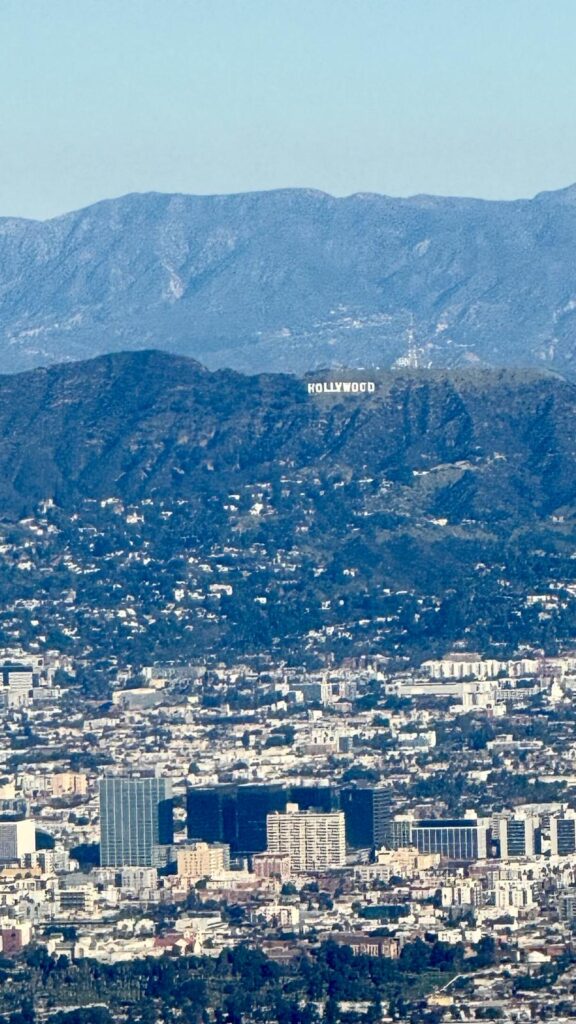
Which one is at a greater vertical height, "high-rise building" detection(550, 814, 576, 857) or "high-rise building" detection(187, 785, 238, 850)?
"high-rise building" detection(187, 785, 238, 850)

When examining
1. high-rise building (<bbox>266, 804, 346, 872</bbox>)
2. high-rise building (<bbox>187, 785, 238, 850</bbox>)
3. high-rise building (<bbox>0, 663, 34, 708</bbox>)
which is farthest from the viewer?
high-rise building (<bbox>0, 663, 34, 708</bbox>)

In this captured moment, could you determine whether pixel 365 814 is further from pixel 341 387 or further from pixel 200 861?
pixel 341 387

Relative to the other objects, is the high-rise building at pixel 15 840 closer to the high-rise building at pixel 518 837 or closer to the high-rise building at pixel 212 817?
the high-rise building at pixel 212 817

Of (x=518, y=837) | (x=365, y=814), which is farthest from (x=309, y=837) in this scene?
(x=518, y=837)

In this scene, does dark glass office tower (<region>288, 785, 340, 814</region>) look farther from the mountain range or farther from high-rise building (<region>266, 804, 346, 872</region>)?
the mountain range

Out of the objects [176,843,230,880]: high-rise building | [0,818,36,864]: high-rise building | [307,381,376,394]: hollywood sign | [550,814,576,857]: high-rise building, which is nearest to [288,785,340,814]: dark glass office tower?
[176,843,230,880]: high-rise building
